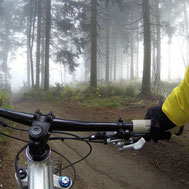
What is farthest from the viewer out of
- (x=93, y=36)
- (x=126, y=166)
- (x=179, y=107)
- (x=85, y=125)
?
(x=93, y=36)

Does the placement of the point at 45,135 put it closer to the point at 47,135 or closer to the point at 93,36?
the point at 47,135

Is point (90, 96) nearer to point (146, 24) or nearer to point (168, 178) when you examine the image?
point (146, 24)

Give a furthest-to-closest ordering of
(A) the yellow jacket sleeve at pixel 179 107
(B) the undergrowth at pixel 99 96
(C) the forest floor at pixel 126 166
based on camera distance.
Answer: (B) the undergrowth at pixel 99 96 < (C) the forest floor at pixel 126 166 < (A) the yellow jacket sleeve at pixel 179 107

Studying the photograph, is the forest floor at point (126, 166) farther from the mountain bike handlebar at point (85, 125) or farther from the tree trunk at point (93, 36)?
the tree trunk at point (93, 36)

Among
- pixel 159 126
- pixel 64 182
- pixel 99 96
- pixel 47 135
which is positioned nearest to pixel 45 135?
pixel 47 135

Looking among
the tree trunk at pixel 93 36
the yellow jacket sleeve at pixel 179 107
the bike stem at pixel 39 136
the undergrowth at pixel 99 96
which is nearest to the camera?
the bike stem at pixel 39 136

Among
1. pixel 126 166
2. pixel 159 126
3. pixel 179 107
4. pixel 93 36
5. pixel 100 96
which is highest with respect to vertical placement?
pixel 93 36

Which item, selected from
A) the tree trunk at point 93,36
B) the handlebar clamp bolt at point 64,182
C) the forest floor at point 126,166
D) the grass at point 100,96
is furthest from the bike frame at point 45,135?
the tree trunk at point 93,36

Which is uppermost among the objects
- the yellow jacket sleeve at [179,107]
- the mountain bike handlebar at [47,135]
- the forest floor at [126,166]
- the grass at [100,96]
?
the yellow jacket sleeve at [179,107]

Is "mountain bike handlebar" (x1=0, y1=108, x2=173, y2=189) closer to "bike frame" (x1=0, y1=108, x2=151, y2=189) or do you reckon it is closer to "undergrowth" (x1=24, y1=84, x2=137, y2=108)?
"bike frame" (x1=0, y1=108, x2=151, y2=189)

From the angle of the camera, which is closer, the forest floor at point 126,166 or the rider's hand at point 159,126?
the rider's hand at point 159,126

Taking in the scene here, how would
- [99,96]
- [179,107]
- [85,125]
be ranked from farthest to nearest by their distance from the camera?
[99,96] → [179,107] → [85,125]

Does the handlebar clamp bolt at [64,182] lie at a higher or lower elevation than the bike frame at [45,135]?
lower

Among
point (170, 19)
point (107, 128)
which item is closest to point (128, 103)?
point (107, 128)
